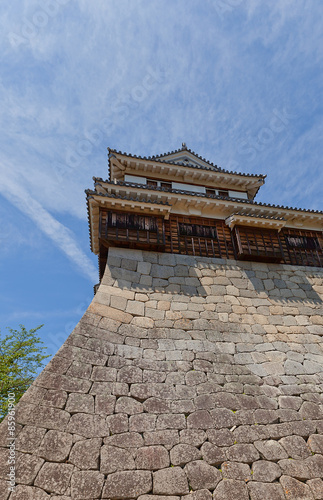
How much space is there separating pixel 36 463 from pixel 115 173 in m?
10.9

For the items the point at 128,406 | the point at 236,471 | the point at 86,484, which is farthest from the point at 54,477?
the point at 236,471

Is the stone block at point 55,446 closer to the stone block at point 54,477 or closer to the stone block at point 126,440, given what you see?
the stone block at point 54,477

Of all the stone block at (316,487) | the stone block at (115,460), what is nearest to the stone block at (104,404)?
the stone block at (115,460)

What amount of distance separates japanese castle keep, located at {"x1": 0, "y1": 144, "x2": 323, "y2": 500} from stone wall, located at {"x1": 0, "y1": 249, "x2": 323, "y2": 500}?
0.09 ft

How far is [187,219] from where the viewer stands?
10.9 metres

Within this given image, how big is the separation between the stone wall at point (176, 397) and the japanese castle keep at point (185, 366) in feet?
0.09

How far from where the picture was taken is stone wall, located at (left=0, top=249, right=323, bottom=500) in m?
4.88

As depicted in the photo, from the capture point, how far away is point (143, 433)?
A: 5496mm

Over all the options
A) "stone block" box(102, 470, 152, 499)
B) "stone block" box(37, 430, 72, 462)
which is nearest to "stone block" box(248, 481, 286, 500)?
"stone block" box(102, 470, 152, 499)

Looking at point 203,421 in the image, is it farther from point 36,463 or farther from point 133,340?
point 36,463

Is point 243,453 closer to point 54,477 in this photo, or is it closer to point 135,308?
point 54,477

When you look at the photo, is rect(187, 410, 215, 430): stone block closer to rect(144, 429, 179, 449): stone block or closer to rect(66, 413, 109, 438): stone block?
rect(144, 429, 179, 449): stone block

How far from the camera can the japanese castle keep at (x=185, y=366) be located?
16.3 ft

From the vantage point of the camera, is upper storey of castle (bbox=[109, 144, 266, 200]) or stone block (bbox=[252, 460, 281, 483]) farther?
upper storey of castle (bbox=[109, 144, 266, 200])
